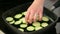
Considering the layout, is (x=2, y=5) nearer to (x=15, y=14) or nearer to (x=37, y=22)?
(x=15, y=14)

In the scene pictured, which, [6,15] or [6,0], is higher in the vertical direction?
[6,0]

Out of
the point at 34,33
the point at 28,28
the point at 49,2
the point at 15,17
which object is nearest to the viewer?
the point at 34,33

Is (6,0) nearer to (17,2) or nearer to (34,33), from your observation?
(17,2)

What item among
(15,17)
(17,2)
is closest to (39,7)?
(15,17)

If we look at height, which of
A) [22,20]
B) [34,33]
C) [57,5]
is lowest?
[34,33]

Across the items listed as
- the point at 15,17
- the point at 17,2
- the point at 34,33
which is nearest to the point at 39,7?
the point at 34,33

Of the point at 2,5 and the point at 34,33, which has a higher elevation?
the point at 2,5

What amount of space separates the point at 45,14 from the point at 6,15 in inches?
12.0

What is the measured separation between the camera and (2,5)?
4.56 ft

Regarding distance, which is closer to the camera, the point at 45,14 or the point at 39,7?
the point at 39,7

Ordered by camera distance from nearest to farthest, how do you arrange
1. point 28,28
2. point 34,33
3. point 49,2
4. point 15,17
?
point 34,33 < point 28,28 < point 15,17 < point 49,2

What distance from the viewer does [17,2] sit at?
1.40 meters

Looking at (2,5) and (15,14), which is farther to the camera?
(2,5)

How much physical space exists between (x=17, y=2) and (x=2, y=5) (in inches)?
5.5
